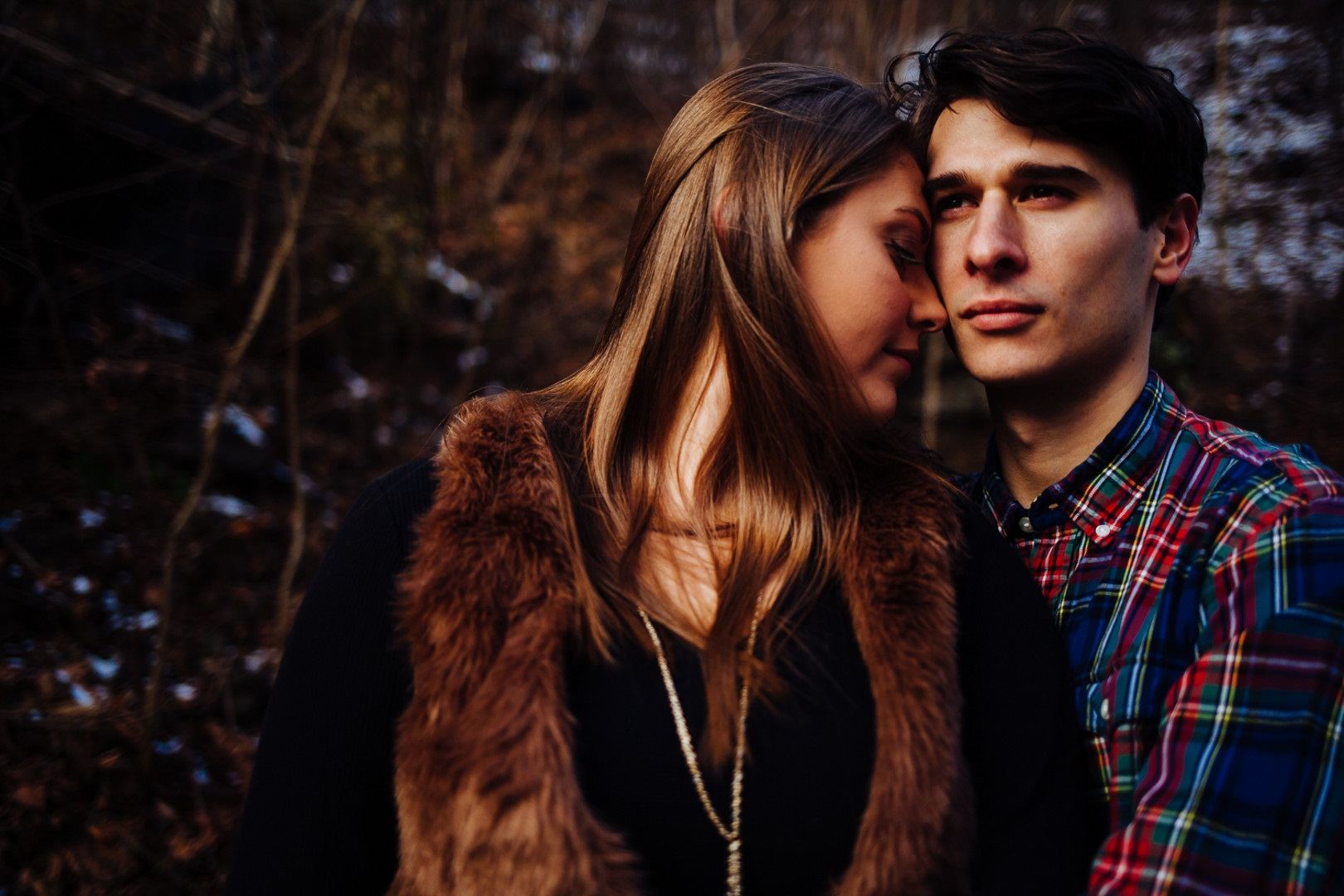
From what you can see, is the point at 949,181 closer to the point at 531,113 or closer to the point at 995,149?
the point at 995,149

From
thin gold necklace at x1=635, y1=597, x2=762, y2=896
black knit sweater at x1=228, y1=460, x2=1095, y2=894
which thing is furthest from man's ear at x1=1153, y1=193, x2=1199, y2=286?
thin gold necklace at x1=635, y1=597, x2=762, y2=896

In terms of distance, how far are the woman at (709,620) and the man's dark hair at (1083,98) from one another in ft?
1.09

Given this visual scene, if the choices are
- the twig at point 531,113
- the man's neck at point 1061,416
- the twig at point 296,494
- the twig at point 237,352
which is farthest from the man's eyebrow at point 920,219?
the twig at point 531,113

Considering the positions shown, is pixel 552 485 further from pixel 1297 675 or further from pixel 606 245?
pixel 606 245

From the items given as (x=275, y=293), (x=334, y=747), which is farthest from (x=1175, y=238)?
(x=275, y=293)

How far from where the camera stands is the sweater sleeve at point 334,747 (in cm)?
150

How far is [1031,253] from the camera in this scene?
2.03m

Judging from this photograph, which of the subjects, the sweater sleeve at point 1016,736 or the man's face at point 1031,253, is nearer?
the sweater sleeve at point 1016,736

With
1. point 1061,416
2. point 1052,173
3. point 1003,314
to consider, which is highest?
point 1052,173

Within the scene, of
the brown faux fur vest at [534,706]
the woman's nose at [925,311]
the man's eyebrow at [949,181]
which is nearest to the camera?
the brown faux fur vest at [534,706]

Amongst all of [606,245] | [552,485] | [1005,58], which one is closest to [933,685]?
[552,485]

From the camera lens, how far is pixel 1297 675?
4.88 ft

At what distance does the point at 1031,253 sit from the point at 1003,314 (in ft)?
0.49

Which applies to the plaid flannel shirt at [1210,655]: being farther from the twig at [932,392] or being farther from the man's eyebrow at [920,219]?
the twig at [932,392]
